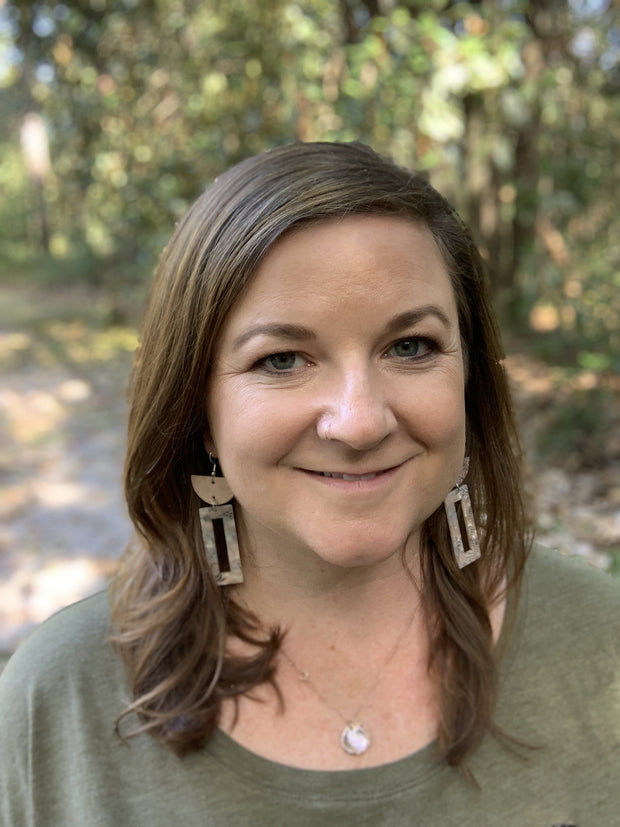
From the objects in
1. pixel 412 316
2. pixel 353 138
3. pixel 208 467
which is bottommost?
pixel 208 467

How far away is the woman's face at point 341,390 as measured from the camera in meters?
1.21

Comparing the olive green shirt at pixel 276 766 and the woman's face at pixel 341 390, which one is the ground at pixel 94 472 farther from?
the woman's face at pixel 341 390

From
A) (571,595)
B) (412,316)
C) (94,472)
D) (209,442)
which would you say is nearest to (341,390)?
(412,316)

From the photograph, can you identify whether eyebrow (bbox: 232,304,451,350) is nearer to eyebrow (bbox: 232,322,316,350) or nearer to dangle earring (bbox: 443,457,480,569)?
eyebrow (bbox: 232,322,316,350)

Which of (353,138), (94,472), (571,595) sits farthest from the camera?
(94,472)

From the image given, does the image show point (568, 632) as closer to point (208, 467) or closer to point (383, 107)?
point (208, 467)

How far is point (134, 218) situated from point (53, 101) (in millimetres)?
1777

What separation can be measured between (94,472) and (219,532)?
426 cm

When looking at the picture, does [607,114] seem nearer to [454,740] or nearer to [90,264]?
[454,740]

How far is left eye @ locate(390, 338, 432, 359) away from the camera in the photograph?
1282 mm

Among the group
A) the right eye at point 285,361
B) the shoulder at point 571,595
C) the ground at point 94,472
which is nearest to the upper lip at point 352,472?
the right eye at point 285,361

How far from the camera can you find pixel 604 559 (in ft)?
9.24

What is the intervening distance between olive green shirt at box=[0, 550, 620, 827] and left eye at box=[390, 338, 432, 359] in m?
0.59

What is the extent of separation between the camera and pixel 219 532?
4.89ft
